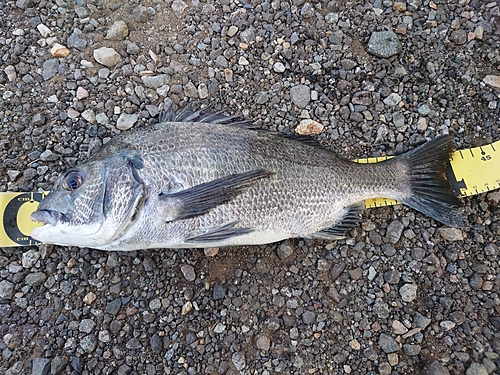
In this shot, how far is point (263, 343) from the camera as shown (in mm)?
2818

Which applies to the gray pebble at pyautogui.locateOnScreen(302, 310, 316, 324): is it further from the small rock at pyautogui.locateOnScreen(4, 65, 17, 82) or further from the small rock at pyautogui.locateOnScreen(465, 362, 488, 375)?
the small rock at pyautogui.locateOnScreen(4, 65, 17, 82)

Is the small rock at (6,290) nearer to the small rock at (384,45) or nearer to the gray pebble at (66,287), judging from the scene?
the gray pebble at (66,287)

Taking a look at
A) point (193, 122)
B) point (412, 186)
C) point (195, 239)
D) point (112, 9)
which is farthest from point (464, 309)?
point (112, 9)

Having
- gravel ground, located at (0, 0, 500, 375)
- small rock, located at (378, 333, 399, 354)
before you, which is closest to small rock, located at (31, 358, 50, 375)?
gravel ground, located at (0, 0, 500, 375)

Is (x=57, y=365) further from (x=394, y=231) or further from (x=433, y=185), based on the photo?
(x=433, y=185)

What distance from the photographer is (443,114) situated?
3328 mm

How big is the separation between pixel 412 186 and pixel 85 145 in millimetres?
2738

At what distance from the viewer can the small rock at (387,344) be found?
2.80 meters

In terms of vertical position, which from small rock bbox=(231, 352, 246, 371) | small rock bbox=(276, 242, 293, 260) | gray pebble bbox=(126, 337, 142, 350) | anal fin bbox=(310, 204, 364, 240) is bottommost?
small rock bbox=(231, 352, 246, 371)

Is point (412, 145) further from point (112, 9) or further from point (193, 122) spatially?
point (112, 9)

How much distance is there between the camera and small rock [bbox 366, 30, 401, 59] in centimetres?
343

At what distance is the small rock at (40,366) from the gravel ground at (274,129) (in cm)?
1

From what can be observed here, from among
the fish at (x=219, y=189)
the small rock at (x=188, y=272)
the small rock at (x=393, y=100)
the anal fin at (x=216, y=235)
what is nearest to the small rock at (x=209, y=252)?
the small rock at (x=188, y=272)

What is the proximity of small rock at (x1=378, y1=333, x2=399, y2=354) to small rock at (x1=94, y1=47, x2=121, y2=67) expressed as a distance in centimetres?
324
